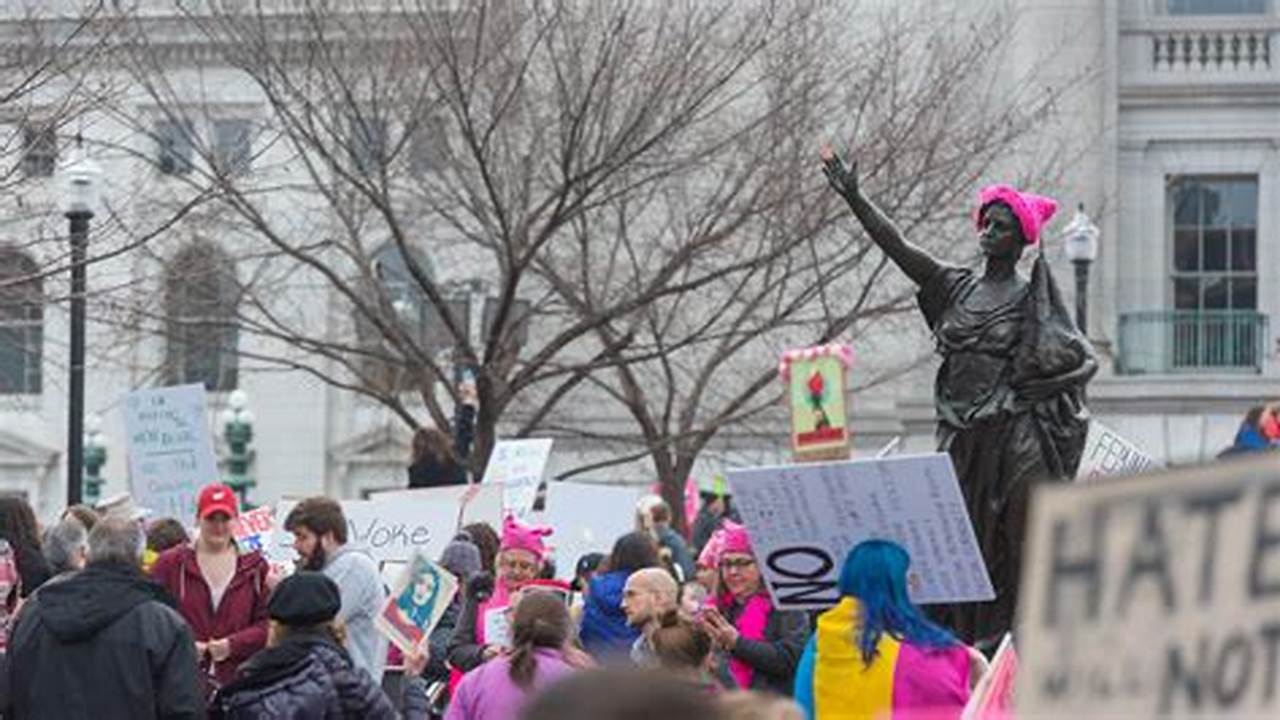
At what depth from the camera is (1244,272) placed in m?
46.2

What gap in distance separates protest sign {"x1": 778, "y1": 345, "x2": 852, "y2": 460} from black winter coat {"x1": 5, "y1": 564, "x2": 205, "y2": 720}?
80.3 inches

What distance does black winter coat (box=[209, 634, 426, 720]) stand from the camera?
10.8 meters

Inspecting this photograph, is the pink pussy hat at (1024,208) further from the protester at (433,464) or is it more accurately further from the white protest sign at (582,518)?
the protester at (433,464)

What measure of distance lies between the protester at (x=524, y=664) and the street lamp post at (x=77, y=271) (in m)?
8.75

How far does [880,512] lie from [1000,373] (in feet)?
6.13

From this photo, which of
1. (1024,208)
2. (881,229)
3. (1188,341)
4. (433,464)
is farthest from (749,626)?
(1188,341)

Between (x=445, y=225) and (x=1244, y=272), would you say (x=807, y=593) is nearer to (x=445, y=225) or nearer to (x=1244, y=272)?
(x=445, y=225)

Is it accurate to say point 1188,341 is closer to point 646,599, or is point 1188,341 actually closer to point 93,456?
point 93,456

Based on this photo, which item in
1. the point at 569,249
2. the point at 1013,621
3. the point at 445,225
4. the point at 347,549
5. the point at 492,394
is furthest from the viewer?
the point at 445,225

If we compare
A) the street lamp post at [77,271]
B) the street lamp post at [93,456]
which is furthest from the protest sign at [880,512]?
the street lamp post at [93,456]

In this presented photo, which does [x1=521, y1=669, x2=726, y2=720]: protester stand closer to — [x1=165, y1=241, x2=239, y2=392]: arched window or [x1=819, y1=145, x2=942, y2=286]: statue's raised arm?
[x1=819, y1=145, x2=942, y2=286]: statue's raised arm

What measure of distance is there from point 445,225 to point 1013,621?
26.2 m

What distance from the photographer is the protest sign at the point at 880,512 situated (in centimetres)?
1030

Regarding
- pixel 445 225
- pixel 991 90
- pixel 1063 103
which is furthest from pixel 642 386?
pixel 1063 103
